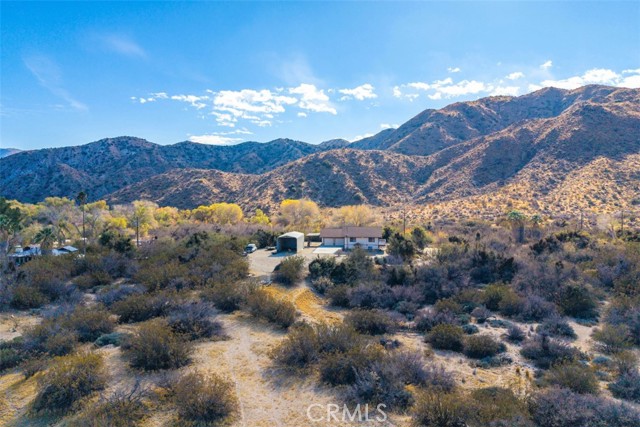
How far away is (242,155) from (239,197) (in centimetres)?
6411

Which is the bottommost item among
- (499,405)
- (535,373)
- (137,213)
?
(535,373)

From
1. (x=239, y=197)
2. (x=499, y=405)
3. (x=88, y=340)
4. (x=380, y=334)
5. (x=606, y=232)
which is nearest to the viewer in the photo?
(x=499, y=405)

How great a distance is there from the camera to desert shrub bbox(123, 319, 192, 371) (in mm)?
11766

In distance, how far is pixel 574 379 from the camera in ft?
35.8

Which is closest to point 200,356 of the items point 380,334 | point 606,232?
point 380,334

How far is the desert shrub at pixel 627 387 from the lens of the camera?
10703 mm

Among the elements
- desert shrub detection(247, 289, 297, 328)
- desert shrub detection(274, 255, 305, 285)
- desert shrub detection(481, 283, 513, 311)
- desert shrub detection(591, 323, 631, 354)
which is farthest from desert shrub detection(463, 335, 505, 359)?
desert shrub detection(274, 255, 305, 285)

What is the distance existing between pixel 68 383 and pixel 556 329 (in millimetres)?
18672

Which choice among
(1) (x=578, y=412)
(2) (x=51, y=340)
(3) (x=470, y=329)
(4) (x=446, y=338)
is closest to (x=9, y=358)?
(2) (x=51, y=340)

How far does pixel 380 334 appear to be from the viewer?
16.3 m

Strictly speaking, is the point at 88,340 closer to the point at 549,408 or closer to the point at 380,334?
the point at 380,334

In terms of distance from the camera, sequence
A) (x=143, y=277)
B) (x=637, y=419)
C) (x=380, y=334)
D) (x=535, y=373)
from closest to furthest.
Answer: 1. (x=637, y=419)
2. (x=535, y=373)
3. (x=380, y=334)
4. (x=143, y=277)

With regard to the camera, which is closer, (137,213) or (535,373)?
(535,373)

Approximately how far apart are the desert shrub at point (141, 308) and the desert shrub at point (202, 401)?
8.12 meters
